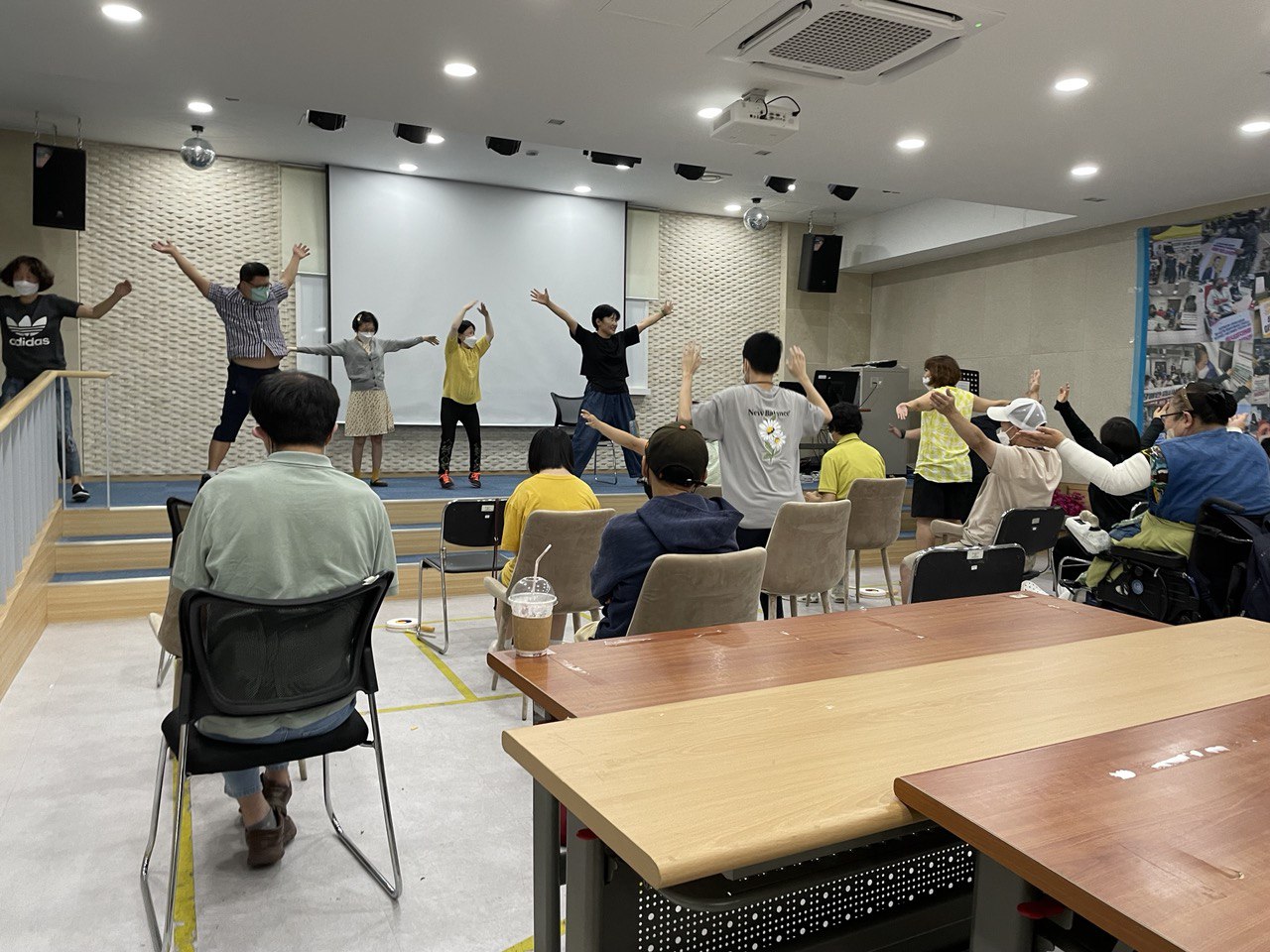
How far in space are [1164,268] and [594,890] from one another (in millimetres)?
8312

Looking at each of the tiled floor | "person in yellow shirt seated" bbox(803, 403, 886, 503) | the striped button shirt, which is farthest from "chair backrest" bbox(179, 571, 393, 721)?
the striped button shirt

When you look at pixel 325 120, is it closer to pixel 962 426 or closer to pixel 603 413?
pixel 603 413

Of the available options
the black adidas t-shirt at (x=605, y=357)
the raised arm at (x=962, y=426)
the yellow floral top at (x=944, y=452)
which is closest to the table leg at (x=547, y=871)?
the raised arm at (x=962, y=426)

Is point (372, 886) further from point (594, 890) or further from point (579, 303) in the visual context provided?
point (579, 303)

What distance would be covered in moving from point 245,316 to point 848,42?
158 inches

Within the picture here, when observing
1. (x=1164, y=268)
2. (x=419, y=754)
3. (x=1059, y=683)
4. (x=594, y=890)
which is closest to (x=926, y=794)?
(x=594, y=890)

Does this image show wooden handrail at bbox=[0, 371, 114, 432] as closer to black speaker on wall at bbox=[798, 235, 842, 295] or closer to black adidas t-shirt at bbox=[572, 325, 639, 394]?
black adidas t-shirt at bbox=[572, 325, 639, 394]

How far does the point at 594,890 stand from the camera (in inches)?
50.4

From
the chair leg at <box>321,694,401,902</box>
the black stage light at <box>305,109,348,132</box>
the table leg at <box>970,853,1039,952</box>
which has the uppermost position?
the black stage light at <box>305,109,348,132</box>

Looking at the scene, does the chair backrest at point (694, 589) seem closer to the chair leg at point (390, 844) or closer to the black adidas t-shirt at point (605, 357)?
the chair leg at point (390, 844)

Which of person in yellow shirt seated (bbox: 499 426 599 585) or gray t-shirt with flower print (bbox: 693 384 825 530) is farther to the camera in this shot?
gray t-shirt with flower print (bbox: 693 384 825 530)

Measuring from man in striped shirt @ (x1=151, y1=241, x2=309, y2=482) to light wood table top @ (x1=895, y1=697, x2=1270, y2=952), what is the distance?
5.47 metres

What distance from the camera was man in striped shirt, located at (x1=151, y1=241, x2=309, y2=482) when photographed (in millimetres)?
5680

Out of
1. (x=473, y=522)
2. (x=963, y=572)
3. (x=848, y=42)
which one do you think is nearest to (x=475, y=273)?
(x=473, y=522)
